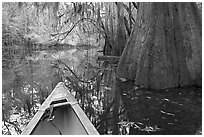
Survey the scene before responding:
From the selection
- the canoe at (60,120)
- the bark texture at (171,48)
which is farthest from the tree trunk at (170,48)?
the canoe at (60,120)

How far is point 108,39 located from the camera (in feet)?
51.6

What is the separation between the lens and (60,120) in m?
4.08

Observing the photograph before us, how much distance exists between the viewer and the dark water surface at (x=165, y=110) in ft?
14.4

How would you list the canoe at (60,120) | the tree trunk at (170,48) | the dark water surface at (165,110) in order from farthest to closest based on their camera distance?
the tree trunk at (170,48) → the dark water surface at (165,110) → the canoe at (60,120)

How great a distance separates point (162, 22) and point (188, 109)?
9.57 ft

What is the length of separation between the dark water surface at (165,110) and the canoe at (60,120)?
1028mm

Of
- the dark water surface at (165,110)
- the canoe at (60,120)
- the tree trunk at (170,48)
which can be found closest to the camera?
the canoe at (60,120)

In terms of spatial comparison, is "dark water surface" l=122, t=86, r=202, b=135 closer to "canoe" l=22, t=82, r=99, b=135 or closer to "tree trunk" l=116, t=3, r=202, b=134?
"tree trunk" l=116, t=3, r=202, b=134

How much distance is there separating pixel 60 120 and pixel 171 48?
4.27 meters

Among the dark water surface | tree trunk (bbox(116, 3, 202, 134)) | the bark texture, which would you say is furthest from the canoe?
the bark texture

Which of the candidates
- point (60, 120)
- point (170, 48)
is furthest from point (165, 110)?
point (170, 48)

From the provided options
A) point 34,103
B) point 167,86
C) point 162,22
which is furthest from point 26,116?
point 162,22

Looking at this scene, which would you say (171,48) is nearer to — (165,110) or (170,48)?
(170,48)

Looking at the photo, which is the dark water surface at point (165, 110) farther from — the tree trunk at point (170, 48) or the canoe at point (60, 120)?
the canoe at point (60, 120)
